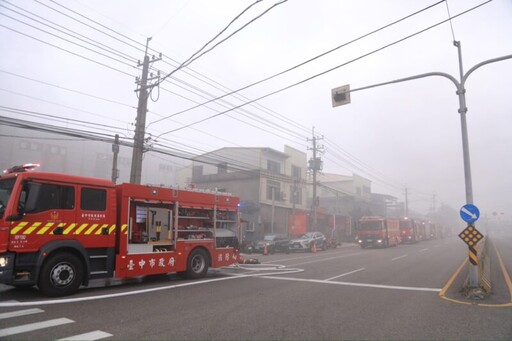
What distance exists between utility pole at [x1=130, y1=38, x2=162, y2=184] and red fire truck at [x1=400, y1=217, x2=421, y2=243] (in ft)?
100

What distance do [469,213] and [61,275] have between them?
11.2m

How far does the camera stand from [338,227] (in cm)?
4578

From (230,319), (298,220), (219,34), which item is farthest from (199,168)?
(230,319)

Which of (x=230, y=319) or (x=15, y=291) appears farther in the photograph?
(x=15, y=291)

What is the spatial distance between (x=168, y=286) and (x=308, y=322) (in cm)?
514

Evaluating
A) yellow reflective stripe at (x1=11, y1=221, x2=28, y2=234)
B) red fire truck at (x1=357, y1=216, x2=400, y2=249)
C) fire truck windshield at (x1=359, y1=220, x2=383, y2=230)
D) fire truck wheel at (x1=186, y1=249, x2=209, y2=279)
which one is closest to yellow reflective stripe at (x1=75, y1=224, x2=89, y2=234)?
yellow reflective stripe at (x1=11, y1=221, x2=28, y2=234)

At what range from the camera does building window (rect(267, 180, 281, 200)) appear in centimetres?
4147

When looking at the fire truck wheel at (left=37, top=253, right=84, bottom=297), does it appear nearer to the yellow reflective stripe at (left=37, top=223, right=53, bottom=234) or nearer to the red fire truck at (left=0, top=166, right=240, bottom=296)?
the red fire truck at (left=0, top=166, right=240, bottom=296)

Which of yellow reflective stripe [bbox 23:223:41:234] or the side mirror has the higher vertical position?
the side mirror

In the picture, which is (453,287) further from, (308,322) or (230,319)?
(230,319)

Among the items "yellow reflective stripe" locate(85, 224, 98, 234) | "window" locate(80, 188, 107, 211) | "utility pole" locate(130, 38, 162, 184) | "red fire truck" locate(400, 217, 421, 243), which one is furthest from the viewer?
"red fire truck" locate(400, 217, 421, 243)

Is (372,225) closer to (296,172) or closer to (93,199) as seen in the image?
(296,172)

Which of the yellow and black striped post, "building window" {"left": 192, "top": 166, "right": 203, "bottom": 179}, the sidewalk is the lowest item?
the sidewalk

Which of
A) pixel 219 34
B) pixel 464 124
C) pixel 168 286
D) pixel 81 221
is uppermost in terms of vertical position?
pixel 219 34
